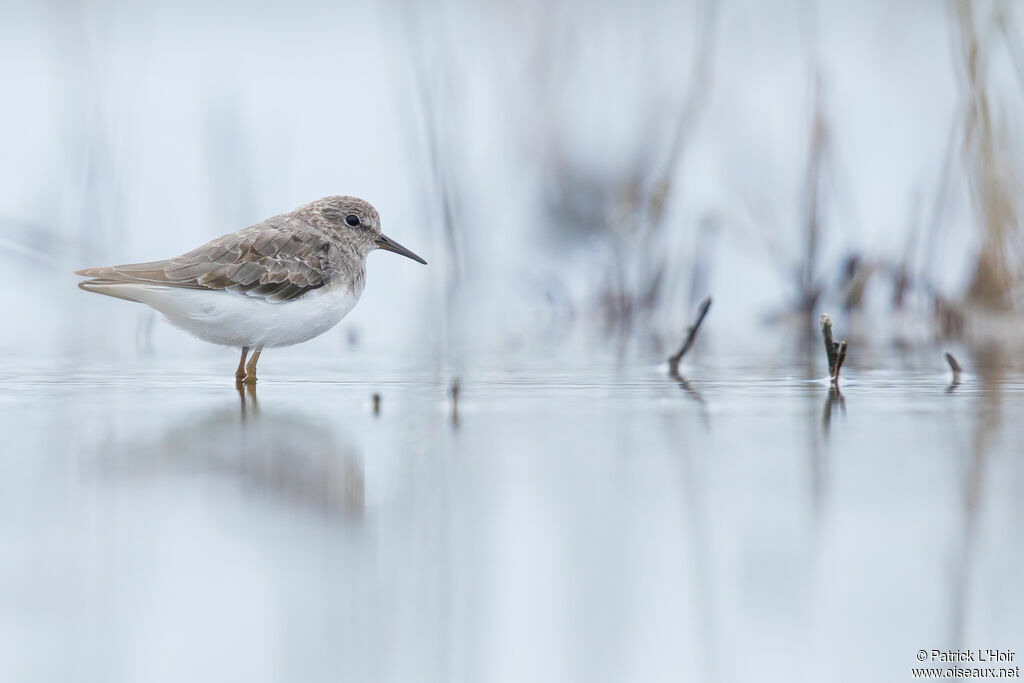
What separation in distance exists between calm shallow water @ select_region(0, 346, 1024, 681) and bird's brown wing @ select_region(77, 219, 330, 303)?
3.18 feet

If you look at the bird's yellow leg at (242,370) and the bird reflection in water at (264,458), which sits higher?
the bird's yellow leg at (242,370)

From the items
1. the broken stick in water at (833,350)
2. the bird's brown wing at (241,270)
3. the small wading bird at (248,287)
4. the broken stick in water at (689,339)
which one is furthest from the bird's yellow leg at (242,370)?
the broken stick in water at (833,350)

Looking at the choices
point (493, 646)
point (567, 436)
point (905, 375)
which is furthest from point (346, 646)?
point (905, 375)

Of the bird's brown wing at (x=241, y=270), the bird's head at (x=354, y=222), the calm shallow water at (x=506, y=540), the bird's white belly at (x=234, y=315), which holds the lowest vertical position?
the calm shallow water at (x=506, y=540)

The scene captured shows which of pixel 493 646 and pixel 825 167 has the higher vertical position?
pixel 825 167

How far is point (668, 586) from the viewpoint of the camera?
179 cm

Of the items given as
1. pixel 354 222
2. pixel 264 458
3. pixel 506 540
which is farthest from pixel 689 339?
pixel 506 540

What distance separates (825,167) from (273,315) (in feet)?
11.1

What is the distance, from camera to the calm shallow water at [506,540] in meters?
1.57

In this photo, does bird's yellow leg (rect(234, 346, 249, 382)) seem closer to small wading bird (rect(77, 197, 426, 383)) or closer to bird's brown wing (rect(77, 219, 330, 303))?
small wading bird (rect(77, 197, 426, 383))

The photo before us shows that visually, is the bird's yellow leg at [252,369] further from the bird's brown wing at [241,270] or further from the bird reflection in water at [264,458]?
the bird reflection in water at [264,458]

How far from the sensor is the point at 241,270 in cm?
442

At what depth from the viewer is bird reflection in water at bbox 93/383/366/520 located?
2287 millimetres

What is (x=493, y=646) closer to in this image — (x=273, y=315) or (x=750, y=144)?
(x=273, y=315)
